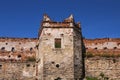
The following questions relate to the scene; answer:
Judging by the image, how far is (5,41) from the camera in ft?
173

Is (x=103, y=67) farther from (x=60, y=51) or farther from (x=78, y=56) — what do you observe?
(x=60, y=51)

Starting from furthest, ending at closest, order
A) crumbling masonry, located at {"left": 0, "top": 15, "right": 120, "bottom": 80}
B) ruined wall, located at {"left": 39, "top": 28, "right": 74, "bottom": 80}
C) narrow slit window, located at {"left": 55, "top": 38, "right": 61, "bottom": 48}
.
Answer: narrow slit window, located at {"left": 55, "top": 38, "right": 61, "bottom": 48} → crumbling masonry, located at {"left": 0, "top": 15, "right": 120, "bottom": 80} → ruined wall, located at {"left": 39, "top": 28, "right": 74, "bottom": 80}

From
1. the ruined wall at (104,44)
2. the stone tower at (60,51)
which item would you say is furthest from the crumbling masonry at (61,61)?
the ruined wall at (104,44)

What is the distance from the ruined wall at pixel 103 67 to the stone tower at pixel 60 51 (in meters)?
1.66

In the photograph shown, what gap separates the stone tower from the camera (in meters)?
37.0

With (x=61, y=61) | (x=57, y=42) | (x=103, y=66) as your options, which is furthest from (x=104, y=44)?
(x=61, y=61)

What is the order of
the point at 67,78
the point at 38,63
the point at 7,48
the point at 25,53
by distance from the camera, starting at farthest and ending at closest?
the point at 7,48, the point at 25,53, the point at 38,63, the point at 67,78

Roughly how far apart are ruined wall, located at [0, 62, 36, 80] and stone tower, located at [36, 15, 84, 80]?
7.30 feet

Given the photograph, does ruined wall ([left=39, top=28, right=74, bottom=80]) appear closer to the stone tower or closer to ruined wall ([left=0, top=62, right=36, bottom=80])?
the stone tower

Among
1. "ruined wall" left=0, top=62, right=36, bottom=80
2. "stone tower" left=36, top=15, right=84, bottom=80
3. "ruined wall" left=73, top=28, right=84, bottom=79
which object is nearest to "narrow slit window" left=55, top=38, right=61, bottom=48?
"stone tower" left=36, top=15, right=84, bottom=80

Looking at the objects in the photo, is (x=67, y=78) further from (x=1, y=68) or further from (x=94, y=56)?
(x=1, y=68)

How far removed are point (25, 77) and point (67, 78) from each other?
6.89 meters

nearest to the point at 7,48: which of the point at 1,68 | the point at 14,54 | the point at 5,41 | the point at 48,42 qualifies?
the point at 5,41

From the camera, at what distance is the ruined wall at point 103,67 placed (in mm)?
39812
